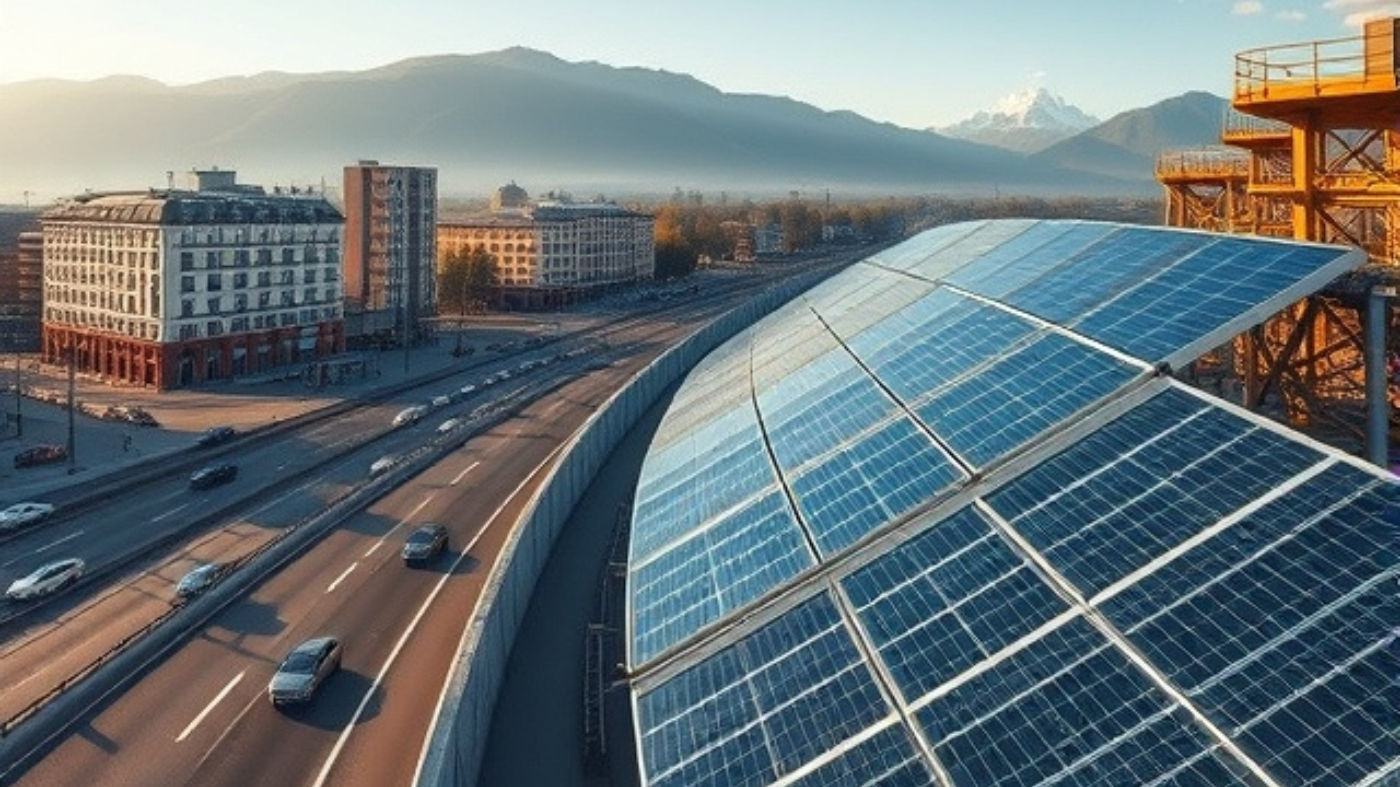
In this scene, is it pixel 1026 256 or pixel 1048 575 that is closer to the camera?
pixel 1048 575

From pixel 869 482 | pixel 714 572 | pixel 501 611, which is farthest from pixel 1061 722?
pixel 501 611

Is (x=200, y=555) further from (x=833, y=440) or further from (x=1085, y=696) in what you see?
(x=1085, y=696)

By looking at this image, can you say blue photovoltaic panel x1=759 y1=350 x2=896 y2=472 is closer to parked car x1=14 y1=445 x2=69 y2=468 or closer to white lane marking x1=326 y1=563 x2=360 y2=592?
white lane marking x1=326 y1=563 x2=360 y2=592

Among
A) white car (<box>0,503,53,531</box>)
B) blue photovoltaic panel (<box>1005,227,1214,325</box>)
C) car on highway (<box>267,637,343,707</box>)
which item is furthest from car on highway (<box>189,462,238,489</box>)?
blue photovoltaic panel (<box>1005,227,1214,325</box>)

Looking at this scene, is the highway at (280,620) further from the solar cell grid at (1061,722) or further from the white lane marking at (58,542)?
the solar cell grid at (1061,722)

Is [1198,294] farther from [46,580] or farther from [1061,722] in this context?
[46,580]

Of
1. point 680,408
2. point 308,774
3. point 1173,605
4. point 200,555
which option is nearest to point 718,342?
point 680,408
